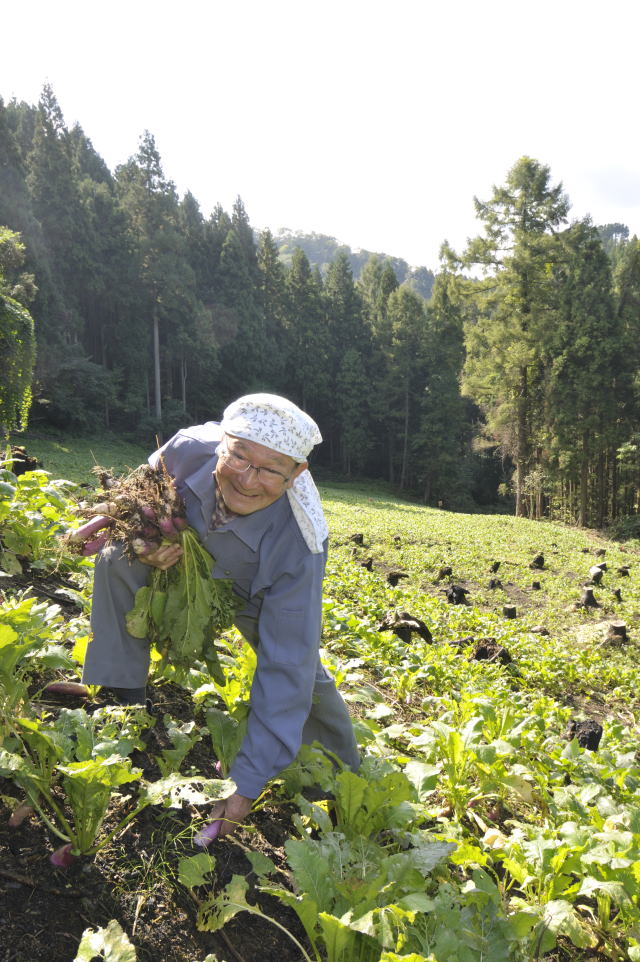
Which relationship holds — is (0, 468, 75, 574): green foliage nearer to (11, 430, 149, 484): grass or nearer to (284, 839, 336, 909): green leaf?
(284, 839, 336, 909): green leaf

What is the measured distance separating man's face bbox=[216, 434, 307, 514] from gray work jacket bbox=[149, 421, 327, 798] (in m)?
0.09

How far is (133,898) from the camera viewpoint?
5.54ft

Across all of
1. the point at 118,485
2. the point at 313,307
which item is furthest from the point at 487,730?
the point at 313,307

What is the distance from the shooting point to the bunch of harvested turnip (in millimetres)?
2213

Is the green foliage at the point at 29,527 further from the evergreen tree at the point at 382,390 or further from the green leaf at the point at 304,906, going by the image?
the evergreen tree at the point at 382,390

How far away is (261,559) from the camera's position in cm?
229

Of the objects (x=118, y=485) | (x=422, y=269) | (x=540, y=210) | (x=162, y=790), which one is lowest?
(x=162, y=790)

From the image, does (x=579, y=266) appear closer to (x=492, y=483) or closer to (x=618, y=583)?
(x=618, y=583)

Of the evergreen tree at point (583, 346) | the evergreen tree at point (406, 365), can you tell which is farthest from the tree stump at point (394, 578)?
the evergreen tree at point (406, 365)

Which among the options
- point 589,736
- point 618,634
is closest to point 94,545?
point 589,736

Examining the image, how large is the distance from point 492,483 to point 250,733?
1607 inches

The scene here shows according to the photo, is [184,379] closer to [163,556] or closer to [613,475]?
[613,475]

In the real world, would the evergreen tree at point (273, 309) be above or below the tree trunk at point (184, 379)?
above

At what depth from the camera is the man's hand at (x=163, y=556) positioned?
7.20 ft
